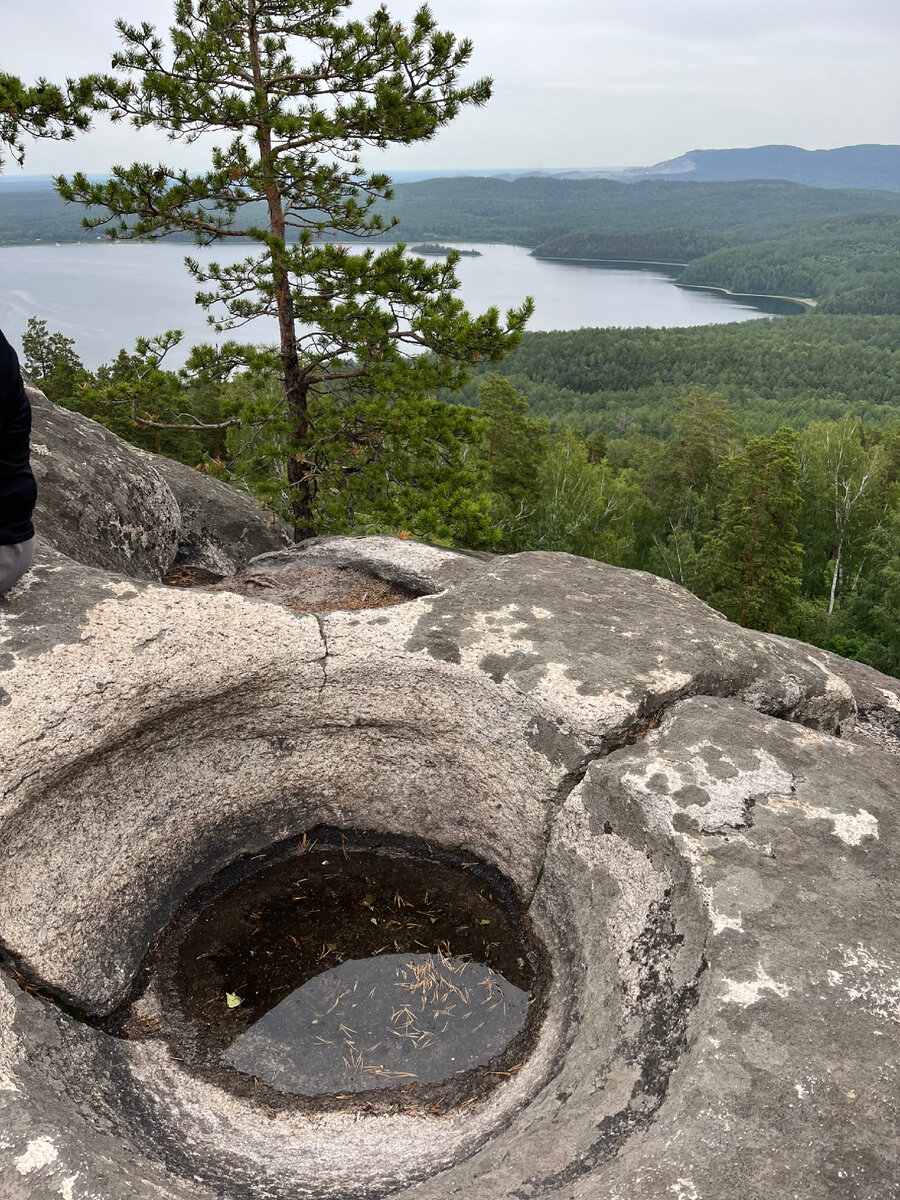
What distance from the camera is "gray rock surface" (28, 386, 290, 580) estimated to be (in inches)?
410

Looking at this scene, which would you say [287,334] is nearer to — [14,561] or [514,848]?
[14,561]

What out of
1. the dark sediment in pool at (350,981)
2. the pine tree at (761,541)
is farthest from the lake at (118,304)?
the dark sediment in pool at (350,981)

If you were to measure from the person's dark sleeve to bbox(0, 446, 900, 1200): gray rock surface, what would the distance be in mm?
844

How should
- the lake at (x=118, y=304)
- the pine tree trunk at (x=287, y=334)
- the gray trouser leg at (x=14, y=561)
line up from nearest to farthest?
the gray trouser leg at (x=14, y=561) < the pine tree trunk at (x=287, y=334) < the lake at (x=118, y=304)

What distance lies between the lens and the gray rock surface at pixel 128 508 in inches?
410

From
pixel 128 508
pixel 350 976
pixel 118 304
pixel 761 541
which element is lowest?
pixel 761 541

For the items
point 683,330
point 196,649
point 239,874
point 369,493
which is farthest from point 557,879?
point 683,330

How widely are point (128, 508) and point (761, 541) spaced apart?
983 inches

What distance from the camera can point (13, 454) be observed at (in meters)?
6.61

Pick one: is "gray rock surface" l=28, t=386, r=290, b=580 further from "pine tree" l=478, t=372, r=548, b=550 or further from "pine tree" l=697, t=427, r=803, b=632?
"pine tree" l=478, t=372, r=548, b=550

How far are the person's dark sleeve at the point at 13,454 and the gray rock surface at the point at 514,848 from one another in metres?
0.84

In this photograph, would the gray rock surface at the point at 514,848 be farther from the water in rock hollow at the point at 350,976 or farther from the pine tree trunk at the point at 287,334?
the pine tree trunk at the point at 287,334

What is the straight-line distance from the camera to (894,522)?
39.2 meters

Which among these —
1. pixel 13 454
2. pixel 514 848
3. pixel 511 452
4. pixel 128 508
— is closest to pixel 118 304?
pixel 511 452
